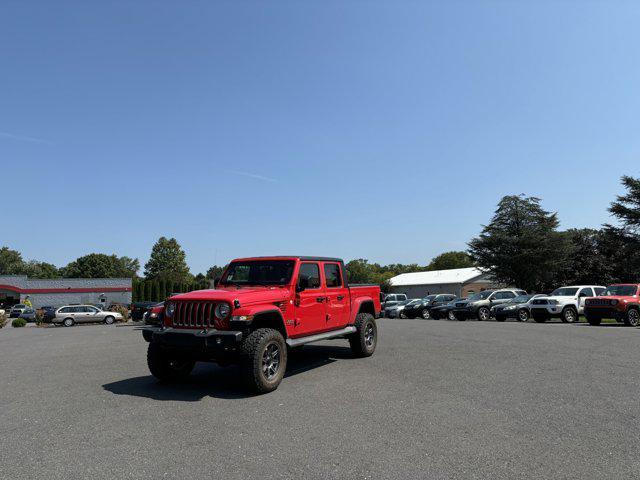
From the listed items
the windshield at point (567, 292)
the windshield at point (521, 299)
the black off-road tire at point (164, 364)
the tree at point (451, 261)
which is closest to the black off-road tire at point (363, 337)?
the black off-road tire at point (164, 364)

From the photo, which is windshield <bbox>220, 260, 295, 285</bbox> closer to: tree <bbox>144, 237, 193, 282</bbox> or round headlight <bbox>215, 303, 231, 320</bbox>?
round headlight <bbox>215, 303, 231, 320</bbox>

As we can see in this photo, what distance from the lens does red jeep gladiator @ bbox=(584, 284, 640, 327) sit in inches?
765

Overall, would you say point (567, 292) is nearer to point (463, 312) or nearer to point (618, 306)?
point (618, 306)

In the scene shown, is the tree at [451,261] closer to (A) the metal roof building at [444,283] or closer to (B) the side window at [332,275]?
(A) the metal roof building at [444,283]

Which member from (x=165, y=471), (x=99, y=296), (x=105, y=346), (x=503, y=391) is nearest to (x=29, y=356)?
(x=105, y=346)

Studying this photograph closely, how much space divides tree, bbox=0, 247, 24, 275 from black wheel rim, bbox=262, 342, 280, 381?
15469 centimetres

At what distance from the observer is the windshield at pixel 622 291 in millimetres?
20188

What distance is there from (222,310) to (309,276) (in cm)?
214

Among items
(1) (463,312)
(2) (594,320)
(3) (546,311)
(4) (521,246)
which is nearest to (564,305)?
(3) (546,311)

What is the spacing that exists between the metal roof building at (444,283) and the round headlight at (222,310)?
186ft

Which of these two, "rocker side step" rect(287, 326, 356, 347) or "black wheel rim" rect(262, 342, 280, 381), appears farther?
"rocker side step" rect(287, 326, 356, 347)

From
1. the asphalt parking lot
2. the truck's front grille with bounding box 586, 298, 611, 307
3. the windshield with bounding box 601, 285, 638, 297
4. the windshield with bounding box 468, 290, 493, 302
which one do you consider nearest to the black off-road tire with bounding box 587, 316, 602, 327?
the truck's front grille with bounding box 586, 298, 611, 307

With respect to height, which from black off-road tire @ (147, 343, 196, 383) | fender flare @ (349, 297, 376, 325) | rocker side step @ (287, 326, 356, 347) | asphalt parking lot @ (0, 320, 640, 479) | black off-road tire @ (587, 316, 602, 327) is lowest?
black off-road tire @ (587, 316, 602, 327)

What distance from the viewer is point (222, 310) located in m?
7.29
